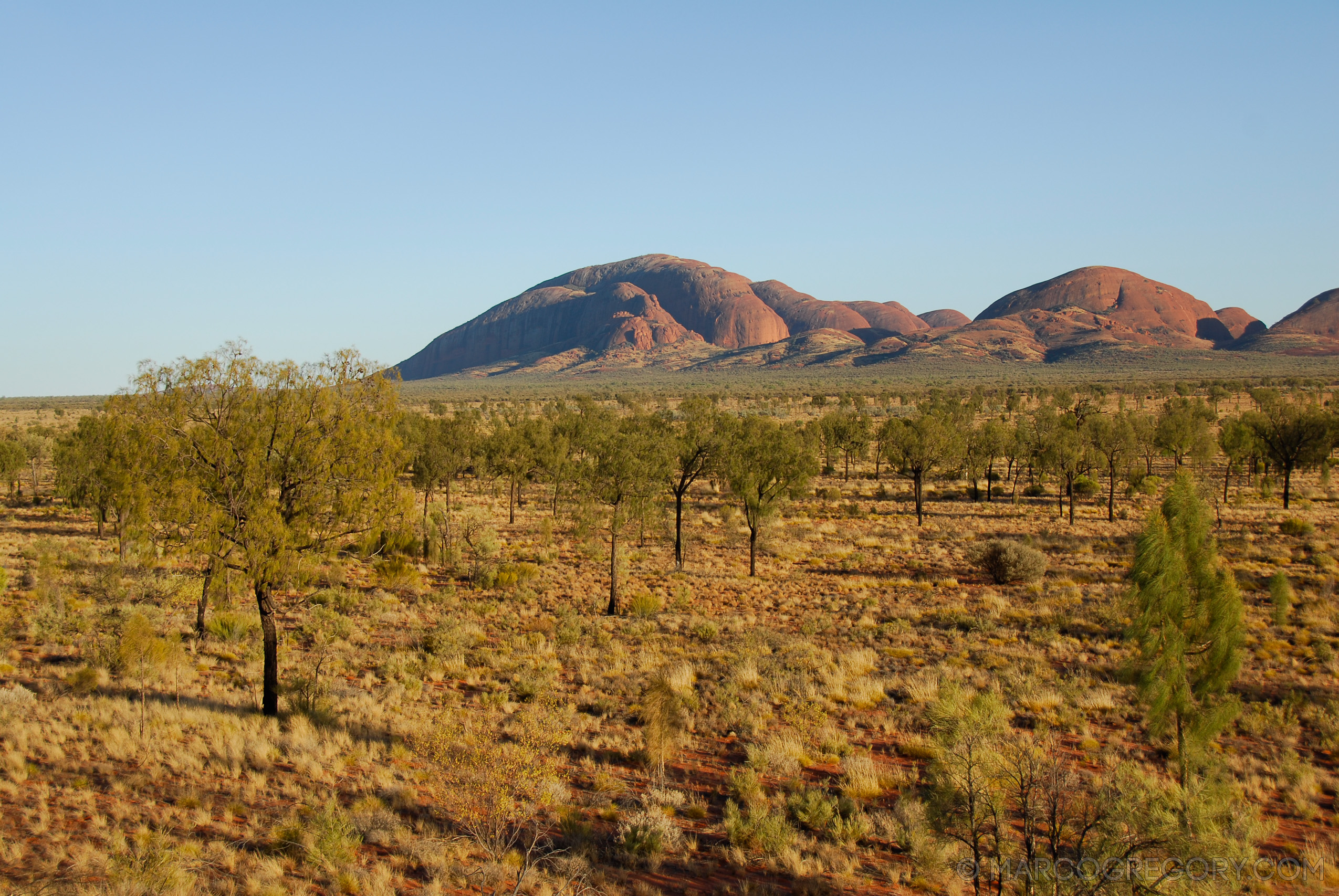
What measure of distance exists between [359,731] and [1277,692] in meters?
18.7

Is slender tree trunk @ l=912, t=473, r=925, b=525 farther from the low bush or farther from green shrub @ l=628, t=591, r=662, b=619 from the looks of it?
green shrub @ l=628, t=591, r=662, b=619

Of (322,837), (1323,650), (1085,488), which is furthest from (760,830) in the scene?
(1085,488)

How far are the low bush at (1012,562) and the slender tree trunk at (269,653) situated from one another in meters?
23.4

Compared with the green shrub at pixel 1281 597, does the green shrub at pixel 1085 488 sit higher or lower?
higher

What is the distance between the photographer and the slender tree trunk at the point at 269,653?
Answer: 42.1 ft

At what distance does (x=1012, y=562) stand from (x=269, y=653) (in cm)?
2373

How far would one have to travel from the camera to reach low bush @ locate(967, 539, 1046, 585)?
2555cm

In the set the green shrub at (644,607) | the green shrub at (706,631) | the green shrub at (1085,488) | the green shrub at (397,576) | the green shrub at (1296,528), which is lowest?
the green shrub at (706,631)

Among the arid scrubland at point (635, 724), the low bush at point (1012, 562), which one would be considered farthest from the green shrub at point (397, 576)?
the low bush at point (1012, 562)

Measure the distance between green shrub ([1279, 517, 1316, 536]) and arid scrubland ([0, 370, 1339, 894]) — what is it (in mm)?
3353

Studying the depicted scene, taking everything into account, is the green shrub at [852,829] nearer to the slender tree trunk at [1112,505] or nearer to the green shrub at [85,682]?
the green shrub at [85,682]

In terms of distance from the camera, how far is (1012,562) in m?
25.7

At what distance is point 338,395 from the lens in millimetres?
13062

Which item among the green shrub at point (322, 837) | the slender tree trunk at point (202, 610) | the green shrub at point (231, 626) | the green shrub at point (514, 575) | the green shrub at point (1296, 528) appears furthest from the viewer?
the green shrub at point (1296, 528)
